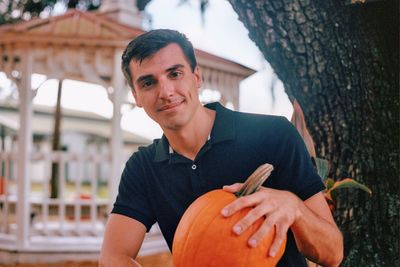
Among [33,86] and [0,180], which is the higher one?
[33,86]

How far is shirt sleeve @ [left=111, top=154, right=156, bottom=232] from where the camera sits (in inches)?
32.0

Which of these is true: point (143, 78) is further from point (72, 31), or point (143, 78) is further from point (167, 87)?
point (72, 31)

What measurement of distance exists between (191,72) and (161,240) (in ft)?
9.35

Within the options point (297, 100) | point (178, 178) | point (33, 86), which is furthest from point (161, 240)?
point (178, 178)

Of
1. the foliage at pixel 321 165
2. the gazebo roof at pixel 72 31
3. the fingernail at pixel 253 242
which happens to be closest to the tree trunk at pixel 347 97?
the foliage at pixel 321 165

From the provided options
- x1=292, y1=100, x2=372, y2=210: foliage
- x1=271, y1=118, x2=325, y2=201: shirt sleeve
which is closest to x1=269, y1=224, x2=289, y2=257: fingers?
x1=271, y1=118, x2=325, y2=201: shirt sleeve

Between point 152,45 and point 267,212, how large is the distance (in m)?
0.29

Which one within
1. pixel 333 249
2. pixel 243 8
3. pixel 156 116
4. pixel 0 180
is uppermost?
pixel 243 8

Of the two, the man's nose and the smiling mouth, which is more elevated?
the man's nose

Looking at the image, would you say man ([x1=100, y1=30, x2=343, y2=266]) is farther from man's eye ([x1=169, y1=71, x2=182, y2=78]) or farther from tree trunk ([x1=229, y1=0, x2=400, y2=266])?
tree trunk ([x1=229, y1=0, x2=400, y2=266])

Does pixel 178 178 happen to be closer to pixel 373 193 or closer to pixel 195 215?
pixel 195 215

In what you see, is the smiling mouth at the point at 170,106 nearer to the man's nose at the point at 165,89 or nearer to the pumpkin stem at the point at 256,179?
the man's nose at the point at 165,89

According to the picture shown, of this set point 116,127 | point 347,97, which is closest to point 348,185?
point 347,97

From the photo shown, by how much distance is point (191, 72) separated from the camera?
2.60 feet
